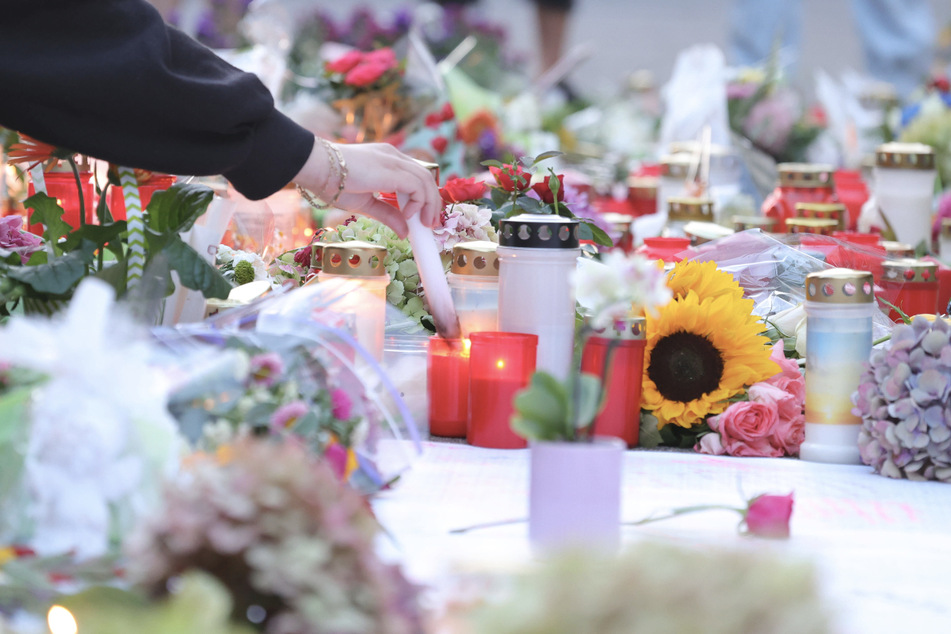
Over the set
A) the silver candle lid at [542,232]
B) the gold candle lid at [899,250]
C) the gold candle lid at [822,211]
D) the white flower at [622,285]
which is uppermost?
the gold candle lid at [822,211]

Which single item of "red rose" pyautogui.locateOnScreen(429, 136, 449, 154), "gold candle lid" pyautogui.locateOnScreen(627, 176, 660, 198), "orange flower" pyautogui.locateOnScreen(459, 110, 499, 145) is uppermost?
"orange flower" pyautogui.locateOnScreen(459, 110, 499, 145)

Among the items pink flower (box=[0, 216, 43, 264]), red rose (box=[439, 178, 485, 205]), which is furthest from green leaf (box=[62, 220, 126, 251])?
red rose (box=[439, 178, 485, 205])

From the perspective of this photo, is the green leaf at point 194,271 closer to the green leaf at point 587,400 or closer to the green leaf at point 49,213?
the green leaf at point 49,213

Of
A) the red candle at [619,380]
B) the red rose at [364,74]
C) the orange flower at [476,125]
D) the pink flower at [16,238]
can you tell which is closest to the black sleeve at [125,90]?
the pink flower at [16,238]

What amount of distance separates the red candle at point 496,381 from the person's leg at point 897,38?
4204 millimetres

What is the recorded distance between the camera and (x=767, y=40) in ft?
16.8

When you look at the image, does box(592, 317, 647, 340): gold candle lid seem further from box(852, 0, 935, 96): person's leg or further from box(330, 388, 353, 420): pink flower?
box(852, 0, 935, 96): person's leg

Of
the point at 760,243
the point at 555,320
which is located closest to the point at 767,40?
the point at 760,243

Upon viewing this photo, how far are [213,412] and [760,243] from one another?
93 centimetres

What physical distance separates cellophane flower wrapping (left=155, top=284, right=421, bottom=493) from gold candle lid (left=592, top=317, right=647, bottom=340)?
0.31 m

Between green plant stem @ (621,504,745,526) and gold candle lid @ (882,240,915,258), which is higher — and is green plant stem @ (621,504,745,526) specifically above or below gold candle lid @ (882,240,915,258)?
below

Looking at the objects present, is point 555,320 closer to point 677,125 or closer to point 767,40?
point 677,125

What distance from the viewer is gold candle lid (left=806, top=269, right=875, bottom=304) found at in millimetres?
1070

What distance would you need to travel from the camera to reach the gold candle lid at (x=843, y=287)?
1.07 m
